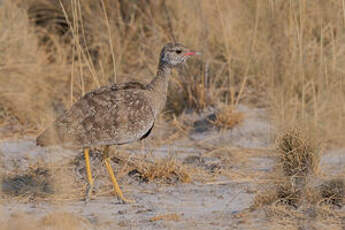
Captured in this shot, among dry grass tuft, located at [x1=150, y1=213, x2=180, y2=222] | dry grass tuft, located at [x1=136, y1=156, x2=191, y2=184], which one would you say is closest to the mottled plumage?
dry grass tuft, located at [x1=136, y1=156, x2=191, y2=184]

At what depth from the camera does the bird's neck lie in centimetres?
549

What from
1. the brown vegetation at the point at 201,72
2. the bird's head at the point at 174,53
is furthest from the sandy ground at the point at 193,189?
the bird's head at the point at 174,53

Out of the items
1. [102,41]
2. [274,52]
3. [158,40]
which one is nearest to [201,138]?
[274,52]

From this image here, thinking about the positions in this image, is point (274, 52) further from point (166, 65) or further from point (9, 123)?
point (9, 123)

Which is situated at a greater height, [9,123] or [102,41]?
[102,41]

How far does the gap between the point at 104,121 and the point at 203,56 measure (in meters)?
2.92

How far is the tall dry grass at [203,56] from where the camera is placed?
7105 mm

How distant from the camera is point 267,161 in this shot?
21.2 feet

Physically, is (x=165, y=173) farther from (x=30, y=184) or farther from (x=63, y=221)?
(x=63, y=221)

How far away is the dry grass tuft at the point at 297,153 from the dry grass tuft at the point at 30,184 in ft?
7.05

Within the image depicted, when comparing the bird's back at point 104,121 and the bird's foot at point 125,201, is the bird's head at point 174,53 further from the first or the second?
the bird's foot at point 125,201

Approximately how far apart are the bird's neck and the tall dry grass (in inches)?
53.4

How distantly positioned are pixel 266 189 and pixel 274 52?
272 centimetres

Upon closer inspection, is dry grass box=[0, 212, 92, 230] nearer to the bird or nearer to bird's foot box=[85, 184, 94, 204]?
bird's foot box=[85, 184, 94, 204]
